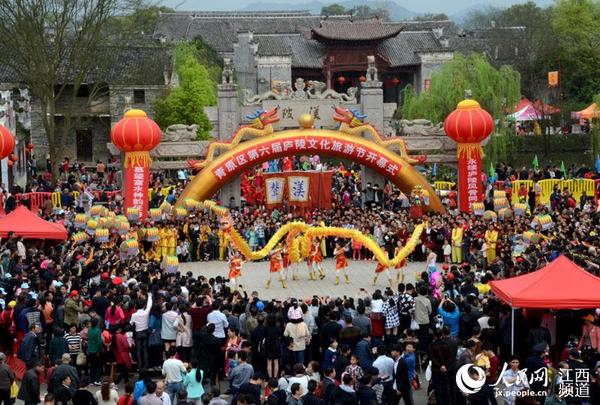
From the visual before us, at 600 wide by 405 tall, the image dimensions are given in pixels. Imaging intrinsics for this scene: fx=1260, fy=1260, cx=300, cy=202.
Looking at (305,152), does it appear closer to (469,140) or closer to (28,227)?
(469,140)

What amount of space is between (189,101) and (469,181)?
20.7 m

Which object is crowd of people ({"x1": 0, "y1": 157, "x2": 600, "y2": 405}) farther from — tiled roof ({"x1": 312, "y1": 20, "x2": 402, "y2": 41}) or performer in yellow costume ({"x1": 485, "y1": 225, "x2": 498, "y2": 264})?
tiled roof ({"x1": 312, "y1": 20, "x2": 402, "y2": 41})

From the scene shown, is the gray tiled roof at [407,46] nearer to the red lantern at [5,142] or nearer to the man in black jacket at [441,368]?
the red lantern at [5,142]

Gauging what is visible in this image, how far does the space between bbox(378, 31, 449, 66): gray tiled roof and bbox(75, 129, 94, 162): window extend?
21.2 metres

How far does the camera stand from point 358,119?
32594mm

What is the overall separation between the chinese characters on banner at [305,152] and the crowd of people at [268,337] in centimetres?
629

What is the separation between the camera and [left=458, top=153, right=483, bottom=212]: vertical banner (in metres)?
32.4

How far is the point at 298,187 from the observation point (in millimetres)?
32656

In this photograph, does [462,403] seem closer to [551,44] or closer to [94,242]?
[94,242]

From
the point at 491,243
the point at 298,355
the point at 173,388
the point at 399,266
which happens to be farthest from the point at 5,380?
the point at 491,243

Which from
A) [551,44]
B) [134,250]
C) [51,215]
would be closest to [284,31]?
[551,44]

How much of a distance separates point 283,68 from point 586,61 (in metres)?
18.2

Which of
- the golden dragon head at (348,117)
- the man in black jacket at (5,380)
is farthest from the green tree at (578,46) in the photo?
the man in black jacket at (5,380)

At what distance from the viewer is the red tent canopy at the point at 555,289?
18406mm
